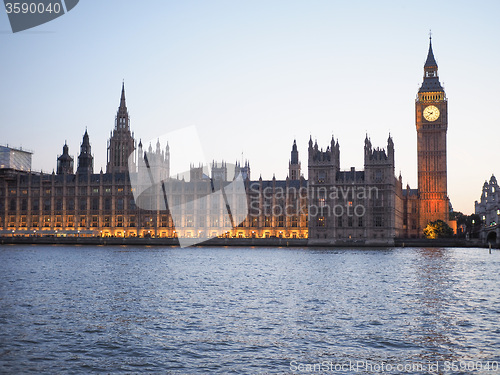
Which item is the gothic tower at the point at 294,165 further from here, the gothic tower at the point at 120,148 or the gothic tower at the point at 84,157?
the gothic tower at the point at 84,157

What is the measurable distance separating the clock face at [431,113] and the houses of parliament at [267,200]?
10.7 inches

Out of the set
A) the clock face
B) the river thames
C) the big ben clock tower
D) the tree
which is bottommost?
the river thames

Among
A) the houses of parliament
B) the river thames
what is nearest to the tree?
the houses of parliament

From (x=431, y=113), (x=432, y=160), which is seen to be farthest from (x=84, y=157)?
(x=431, y=113)

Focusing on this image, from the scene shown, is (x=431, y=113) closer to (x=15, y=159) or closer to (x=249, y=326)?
(x=15, y=159)

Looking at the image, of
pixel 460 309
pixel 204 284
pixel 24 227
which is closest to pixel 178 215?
pixel 24 227

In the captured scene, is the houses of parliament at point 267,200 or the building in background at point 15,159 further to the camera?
the building in background at point 15,159

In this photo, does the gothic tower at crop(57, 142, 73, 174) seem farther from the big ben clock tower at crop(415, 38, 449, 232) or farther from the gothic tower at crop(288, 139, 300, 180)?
the big ben clock tower at crop(415, 38, 449, 232)

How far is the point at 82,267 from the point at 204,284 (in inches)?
903

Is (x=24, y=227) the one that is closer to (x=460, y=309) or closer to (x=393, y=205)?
(x=393, y=205)

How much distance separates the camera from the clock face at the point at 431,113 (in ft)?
536

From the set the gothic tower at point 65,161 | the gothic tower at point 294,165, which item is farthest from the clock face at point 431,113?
the gothic tower at point 65,161

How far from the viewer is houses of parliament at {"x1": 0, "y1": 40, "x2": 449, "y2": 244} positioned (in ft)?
442

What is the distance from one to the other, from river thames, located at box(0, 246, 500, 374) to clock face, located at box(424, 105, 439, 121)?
12146cm
